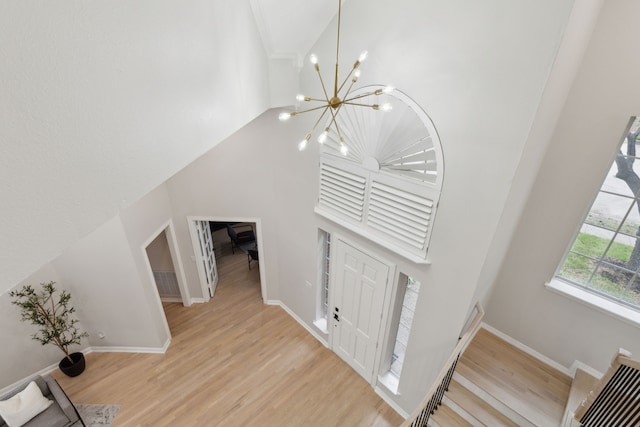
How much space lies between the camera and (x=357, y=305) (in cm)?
464

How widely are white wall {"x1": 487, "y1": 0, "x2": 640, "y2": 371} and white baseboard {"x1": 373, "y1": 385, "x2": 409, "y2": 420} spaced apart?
6.14ft

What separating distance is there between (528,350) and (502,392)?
1.01m

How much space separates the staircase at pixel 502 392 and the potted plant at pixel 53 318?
5.53 meters

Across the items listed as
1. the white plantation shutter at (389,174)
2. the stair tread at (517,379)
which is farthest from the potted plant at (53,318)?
the stair tread at (517,379)

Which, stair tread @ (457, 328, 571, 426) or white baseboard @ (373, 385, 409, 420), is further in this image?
white baseboard @ (373, 385, 409, 420)

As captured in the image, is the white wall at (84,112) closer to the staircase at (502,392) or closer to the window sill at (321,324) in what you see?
the staircase at (502,392)

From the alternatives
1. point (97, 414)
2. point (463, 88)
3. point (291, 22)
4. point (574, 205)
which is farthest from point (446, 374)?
point (97, 414)

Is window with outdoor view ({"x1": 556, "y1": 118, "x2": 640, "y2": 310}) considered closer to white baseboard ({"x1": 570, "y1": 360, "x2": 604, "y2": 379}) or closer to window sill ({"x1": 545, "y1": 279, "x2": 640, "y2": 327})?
window sill ({"x1": 545, "y1": 279, "x2": 640, "y2": 327})

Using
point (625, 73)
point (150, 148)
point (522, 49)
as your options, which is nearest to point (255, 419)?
point (150, 148)

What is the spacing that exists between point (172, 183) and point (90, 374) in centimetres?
352

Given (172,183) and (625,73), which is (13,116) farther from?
(172,183)

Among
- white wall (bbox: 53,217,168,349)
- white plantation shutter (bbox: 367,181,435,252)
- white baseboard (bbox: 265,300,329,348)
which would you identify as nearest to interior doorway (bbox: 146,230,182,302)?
white wall (bbox: 53,217,168,349)

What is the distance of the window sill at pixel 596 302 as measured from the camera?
3.29m

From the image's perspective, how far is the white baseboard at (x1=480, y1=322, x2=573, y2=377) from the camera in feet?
12.6
